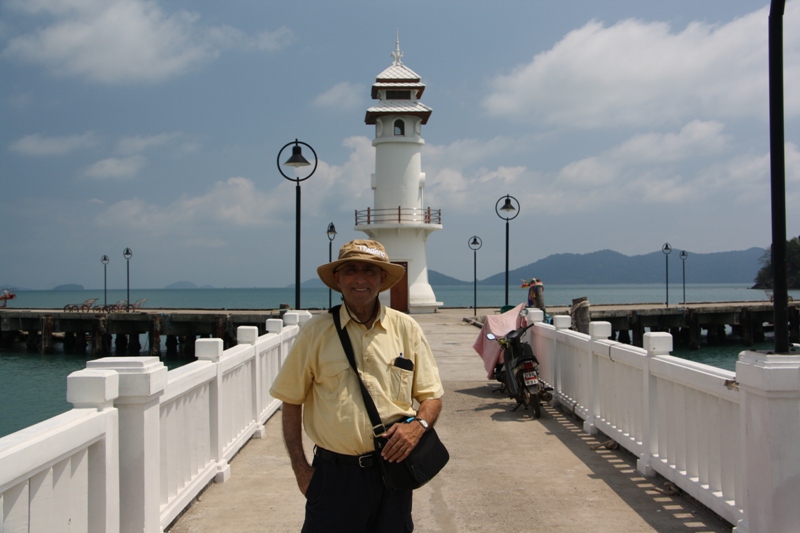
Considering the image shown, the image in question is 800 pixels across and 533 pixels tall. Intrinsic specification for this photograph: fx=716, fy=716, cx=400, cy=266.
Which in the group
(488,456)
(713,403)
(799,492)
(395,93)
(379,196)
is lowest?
(488,456)

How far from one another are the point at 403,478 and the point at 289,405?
0.65 meters

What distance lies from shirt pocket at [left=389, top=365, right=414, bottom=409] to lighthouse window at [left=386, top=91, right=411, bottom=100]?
3166 cm

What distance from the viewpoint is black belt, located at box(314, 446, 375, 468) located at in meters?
3.00

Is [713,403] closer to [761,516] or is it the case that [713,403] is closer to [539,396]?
[761,516]

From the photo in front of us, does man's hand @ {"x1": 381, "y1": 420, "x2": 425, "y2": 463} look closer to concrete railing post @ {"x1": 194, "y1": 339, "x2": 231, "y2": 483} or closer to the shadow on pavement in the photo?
the shadow on pavement

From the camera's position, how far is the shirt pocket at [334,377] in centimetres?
308

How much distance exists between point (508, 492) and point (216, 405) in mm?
2459

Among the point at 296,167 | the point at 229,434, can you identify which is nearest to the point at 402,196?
the point at 296,167

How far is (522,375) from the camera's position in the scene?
8.51 m

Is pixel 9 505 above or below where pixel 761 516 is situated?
above

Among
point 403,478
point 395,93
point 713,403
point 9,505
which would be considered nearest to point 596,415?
point 713,403

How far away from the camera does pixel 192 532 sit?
4.67 metres

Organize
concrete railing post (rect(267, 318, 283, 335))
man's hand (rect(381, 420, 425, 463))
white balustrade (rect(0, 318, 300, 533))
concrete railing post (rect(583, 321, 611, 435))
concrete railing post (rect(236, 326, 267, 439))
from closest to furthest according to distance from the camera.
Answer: white balustrade (rect(0, 318, 300, 533)) → man's hand (rect(381, 420, 425, 463)) → concrete railing post (rect(583, 321, 611, 435)) → concrete railing post (rect(236, 326, 267, 439)) → concrete railing post (rect(267, 318, 283, 335))

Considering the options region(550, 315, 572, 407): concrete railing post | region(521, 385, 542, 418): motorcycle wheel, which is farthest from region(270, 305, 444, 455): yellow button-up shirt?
Answer: region(550, 315, 572, 407): concrete railing post
